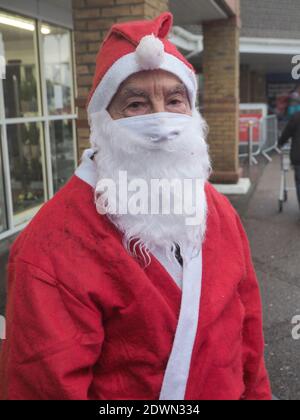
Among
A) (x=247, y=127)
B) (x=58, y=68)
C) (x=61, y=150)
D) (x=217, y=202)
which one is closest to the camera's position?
(x=217, y=202)

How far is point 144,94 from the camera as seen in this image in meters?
1.57

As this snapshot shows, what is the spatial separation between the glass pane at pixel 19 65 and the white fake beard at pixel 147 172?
5.23 meters

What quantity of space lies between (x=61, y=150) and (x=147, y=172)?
6930 millimetres

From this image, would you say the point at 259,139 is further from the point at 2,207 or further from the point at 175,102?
the point at 175,102

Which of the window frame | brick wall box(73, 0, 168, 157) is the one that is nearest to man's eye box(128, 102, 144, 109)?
brick wall box(73, 0, 168, 157)

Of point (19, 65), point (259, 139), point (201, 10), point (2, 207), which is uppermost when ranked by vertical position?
point (201, 10)

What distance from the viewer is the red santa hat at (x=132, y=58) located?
5.03ft

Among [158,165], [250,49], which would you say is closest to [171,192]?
[158,165]

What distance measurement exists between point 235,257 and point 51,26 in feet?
22.4

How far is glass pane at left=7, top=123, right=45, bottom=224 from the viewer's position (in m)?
6.77

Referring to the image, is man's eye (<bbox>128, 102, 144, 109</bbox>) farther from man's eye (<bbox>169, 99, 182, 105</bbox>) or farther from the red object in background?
the red object in background

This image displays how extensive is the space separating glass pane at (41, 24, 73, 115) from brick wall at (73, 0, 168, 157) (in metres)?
3.19

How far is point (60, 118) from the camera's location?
801 centimetres

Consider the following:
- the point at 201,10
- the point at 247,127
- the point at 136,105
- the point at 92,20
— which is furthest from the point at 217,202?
the point at 247,127
